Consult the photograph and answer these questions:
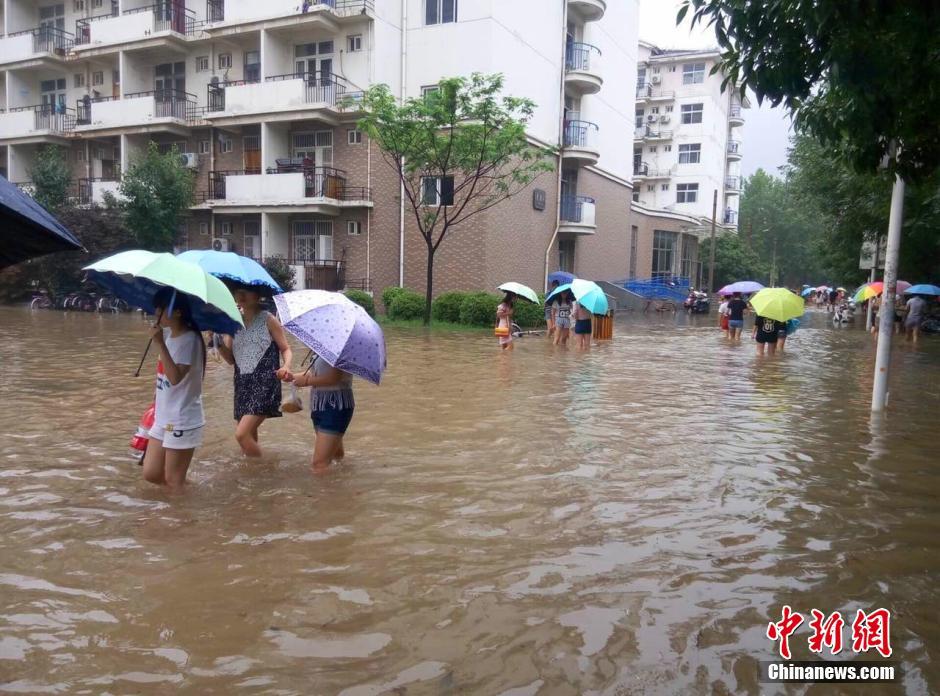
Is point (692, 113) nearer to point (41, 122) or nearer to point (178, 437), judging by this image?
point (41, 122)

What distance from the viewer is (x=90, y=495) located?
5.98 meters

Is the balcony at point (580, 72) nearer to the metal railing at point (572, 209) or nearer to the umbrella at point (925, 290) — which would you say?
the metal railing at point (572, 209)

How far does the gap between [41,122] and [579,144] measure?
A: 2329 centimetres

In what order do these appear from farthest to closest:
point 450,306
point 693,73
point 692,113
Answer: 1. point 692,113
2. point 693,73
3. point 450,306

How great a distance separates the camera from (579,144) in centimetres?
3225

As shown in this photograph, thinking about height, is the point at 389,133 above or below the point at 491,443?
above

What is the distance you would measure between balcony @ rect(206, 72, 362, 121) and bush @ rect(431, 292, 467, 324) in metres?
7.93

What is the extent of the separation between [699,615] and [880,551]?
175 centimetres

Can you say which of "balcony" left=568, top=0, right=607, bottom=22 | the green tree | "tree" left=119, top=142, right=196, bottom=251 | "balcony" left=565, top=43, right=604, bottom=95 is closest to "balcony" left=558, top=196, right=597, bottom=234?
"balcony" left=565, top=43, right=604, bottom=95

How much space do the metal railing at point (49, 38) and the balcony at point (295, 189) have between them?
11953mm

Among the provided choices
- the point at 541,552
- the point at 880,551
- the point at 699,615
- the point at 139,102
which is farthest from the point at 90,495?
the point at 139,102

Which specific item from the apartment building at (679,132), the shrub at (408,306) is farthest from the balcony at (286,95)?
the apartment building at (679,132)

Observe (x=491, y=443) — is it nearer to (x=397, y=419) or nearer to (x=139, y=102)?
(x=397, y=419)

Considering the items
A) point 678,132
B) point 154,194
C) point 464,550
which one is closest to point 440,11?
point 154,194
